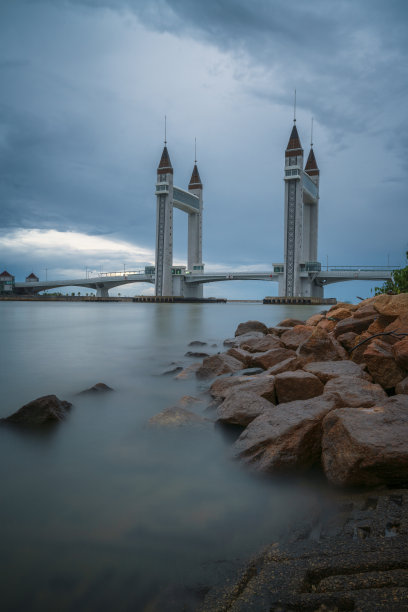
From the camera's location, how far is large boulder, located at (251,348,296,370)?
558 cm

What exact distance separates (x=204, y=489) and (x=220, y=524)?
0.40 meters

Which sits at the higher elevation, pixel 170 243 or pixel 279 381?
pixel 170 243

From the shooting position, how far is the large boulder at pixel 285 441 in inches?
98.4

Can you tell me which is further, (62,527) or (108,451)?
(108,451)

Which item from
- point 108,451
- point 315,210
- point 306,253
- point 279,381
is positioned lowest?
point 108,451

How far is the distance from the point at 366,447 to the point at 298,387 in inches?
57.1

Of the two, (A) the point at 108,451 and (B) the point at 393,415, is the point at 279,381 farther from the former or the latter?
(A) the point at 108,451

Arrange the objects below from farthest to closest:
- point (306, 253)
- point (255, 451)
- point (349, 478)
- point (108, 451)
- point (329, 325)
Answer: point (306, 253), point (329, 325), point (108, 451), point (255, 451), point (349, 478)

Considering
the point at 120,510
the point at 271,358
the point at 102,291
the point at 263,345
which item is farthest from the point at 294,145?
the point at 120,510

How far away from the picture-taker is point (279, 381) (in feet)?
12.1

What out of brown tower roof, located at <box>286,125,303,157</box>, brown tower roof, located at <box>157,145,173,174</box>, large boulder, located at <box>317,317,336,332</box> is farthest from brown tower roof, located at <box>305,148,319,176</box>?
large boulder, located at <box>317,317,336,332</box>

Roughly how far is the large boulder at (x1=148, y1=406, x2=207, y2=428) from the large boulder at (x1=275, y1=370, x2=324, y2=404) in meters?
0.79

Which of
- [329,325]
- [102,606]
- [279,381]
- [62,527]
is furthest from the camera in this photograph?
[329,325]

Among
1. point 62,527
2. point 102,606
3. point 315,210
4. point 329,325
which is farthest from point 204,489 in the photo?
point 315,210
